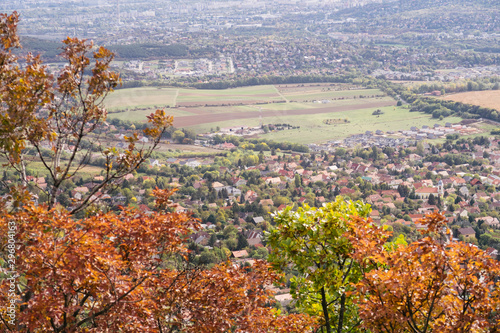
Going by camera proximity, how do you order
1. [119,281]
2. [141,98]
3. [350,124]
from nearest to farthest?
[119,281] → [350,124] → [141,98]

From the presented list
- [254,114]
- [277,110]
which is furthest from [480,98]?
[254,114]

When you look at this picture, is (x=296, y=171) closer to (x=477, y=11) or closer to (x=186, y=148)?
(x=186, y=148)

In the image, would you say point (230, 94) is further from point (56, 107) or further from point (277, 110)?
point (56, 107)

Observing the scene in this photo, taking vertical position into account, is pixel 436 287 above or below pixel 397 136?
above

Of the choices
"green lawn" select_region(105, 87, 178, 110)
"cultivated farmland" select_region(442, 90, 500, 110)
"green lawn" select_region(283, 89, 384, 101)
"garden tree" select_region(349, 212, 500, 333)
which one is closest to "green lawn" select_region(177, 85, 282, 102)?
"green lawn" select_region(105, 87, 178, 110)

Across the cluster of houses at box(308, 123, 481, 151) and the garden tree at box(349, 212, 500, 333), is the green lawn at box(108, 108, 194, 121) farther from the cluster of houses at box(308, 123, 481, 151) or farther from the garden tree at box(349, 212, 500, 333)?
the garden tree at box(349, 212, 500, 333)

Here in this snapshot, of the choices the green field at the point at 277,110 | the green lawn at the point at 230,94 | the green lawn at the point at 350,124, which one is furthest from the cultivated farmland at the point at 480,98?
the green lawn at the point at 230,94

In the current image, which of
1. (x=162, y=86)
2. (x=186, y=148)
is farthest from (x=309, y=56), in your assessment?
(x=186, y=148)

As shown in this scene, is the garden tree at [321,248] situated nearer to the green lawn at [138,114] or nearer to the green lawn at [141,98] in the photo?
the green lawn at [138,114]
